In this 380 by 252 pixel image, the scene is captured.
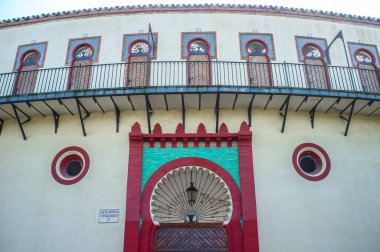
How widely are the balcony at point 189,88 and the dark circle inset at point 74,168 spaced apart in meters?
1.36

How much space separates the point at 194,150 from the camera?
10.0 m

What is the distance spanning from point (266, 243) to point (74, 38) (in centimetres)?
894

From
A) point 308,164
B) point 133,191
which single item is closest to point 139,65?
point 133,191

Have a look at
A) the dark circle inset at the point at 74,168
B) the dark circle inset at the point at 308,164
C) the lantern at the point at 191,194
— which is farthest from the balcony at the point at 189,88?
the lantern at the point at 191,194

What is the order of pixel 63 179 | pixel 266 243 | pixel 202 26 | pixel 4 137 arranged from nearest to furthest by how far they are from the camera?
pixel 266 243, pixel 63 179, pixel 4 137, pixel 202 26

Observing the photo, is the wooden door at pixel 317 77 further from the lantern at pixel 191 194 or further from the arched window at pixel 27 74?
the arched window at pixel 27 74

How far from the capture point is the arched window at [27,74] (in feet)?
38.2

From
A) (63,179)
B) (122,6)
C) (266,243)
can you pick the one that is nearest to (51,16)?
(122,6)

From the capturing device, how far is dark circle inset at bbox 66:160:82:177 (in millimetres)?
10352

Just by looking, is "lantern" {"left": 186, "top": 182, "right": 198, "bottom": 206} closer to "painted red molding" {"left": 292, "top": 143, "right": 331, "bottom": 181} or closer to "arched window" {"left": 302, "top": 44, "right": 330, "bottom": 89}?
"painted red molding" {"left": 292, "top": 143, "right": 331, "bottom": 181}

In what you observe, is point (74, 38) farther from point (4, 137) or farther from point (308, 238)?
point (308, 238)

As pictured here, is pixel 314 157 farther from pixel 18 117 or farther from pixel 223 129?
pixel 18 117

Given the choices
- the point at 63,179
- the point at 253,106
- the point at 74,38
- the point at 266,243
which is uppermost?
the point at 74,38

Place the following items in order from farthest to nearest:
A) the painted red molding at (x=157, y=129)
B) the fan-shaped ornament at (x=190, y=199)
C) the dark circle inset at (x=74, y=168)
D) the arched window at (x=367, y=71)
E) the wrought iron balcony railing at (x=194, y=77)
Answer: the arched window at (x=367, y=71) < the wrought iron balcony railing at (x=194, y=77) < the dark circle inset at (x=74, y=168) < the painted red molding at (x=157, y=129) < the fan-shaped ornament at (x=190, y=199)
